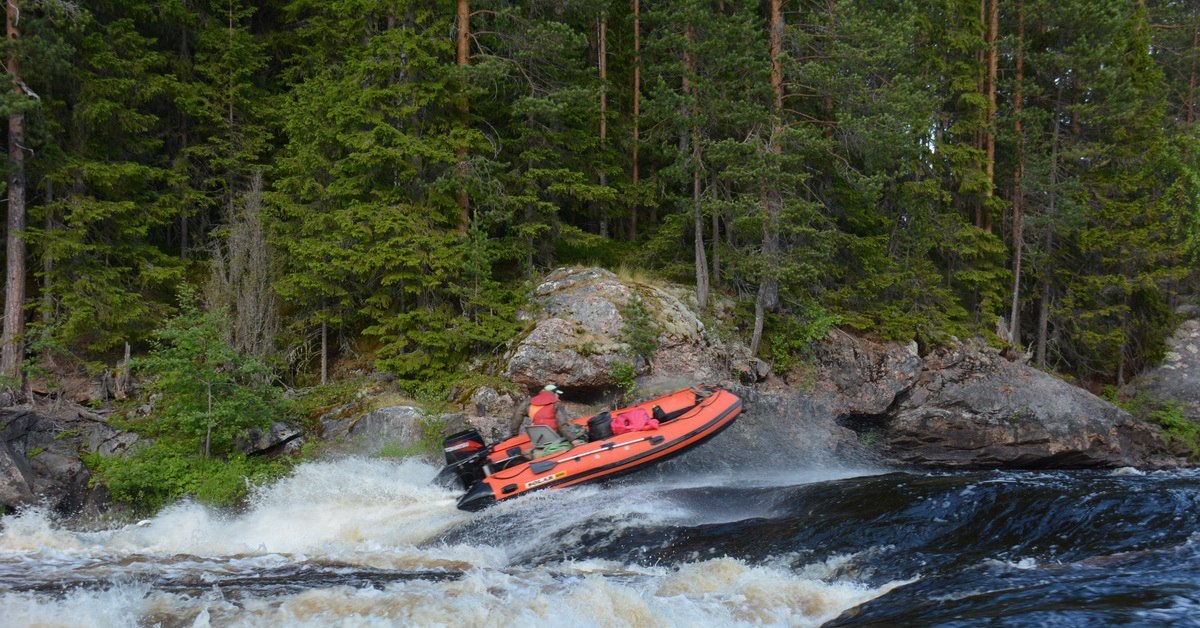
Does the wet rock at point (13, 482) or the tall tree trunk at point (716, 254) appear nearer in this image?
the wet rock at point (13, 482)

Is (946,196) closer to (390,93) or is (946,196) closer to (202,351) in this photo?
(390,93)

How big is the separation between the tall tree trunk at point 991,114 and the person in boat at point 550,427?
12.6 meters

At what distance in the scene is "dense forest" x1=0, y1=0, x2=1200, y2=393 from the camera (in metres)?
12.4

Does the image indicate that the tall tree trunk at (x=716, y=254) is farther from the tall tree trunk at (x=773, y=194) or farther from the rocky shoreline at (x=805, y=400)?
the tall tree trunk at (x=773, y=194)

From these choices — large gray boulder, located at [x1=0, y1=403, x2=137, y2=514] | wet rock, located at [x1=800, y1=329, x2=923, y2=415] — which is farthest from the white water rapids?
wet rock, located at [x1=800, y1=329, x2=923, y2=415]

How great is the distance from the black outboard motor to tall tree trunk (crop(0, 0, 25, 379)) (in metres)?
8.21

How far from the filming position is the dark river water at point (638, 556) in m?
5.27

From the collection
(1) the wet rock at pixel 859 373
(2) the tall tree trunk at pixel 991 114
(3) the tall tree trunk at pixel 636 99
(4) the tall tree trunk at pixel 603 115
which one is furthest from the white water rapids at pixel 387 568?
(2) the tall tree trunk at pixel 991 114

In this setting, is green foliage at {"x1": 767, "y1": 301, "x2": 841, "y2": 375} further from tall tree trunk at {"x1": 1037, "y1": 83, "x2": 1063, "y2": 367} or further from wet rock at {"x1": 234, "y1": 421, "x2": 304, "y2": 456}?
wet rock at {"x1": 234, "y1": 421, "x2": 304, "y2": 456}

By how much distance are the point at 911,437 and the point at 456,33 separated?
12473mm

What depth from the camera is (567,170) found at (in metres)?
13.9

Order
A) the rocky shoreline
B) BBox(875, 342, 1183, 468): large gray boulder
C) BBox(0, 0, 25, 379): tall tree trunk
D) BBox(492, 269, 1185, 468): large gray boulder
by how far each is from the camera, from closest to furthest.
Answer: the rocky shoreline < BBox(0, 0, 25, 379): tall tree trunk < BBox(492, 269, 1185, 468): large gray boulder < BBox(875, 342, 1183, 468): large gray boulder

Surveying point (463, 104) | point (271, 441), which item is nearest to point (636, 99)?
point (463, 104)

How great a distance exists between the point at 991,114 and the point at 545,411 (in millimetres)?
14228
